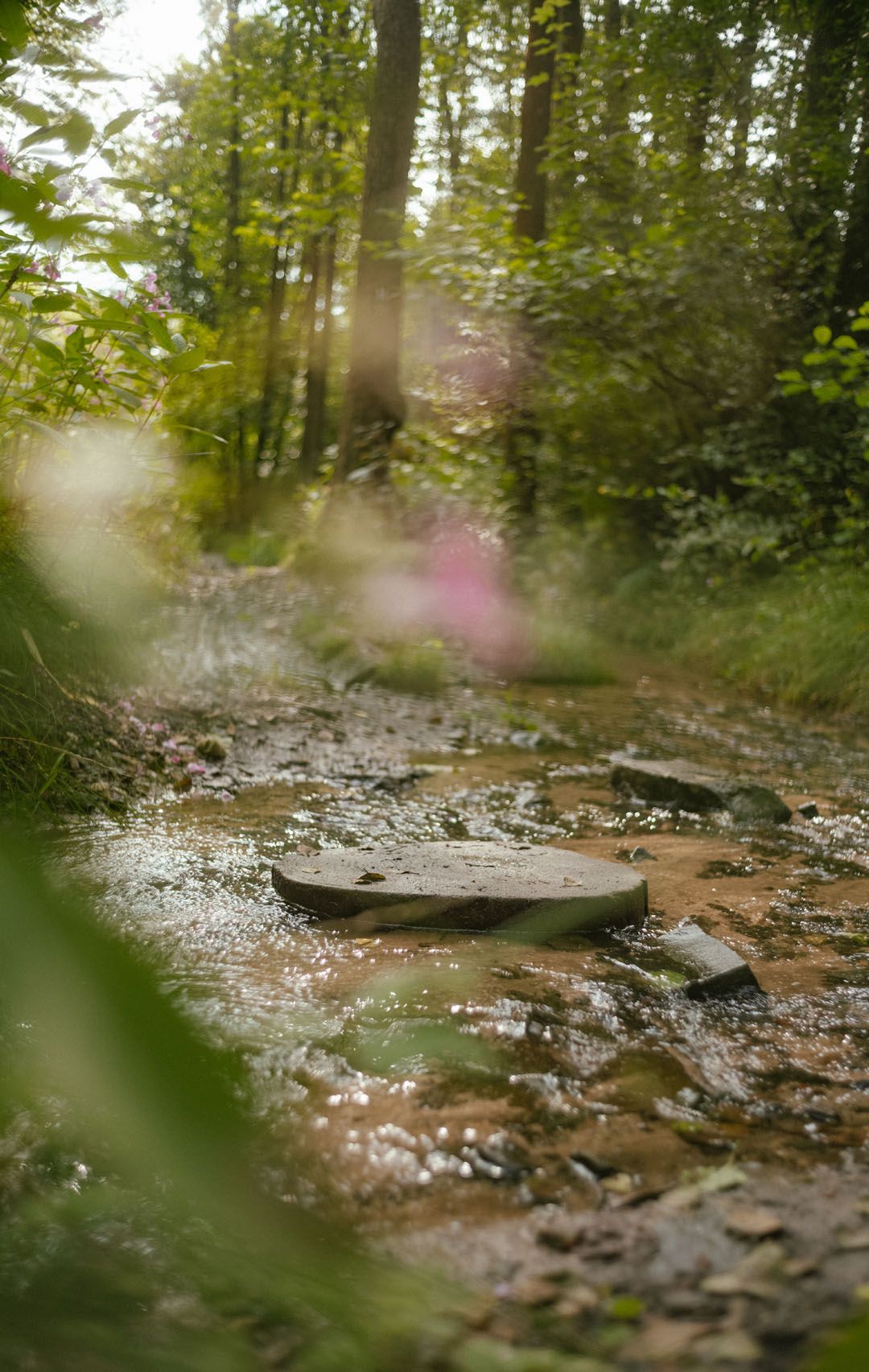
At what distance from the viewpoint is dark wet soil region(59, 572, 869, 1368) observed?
1.31m

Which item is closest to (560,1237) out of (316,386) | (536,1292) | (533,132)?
(536,1292)

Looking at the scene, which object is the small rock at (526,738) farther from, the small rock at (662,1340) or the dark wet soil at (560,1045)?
the small rock at (662,1340)

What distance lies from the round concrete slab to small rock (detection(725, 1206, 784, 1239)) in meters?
1.16

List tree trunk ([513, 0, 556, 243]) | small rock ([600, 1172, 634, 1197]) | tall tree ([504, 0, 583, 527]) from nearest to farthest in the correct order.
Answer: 1. small rock ([600, 1172, 634, 1197])
2. tall tree ([504, 0, 583, 527])
3. tree trunk ([513, 0, 556, 243])

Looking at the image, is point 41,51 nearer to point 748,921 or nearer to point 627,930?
point 627,930

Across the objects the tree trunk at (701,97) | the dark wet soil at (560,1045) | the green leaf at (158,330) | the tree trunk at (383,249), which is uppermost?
the tree trunk at (701,97)

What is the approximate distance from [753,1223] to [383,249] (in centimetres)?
904

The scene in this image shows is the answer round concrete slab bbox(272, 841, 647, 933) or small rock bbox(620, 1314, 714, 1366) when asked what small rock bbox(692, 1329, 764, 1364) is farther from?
round concrete slab bbox(272, 841, 647, 933)

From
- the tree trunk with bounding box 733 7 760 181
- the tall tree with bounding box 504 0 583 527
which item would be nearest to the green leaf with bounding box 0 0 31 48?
the tall tree with bounding box 504 0 583 527

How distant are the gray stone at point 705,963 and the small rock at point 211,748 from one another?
2270mm

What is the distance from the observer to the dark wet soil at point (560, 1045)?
131 cm

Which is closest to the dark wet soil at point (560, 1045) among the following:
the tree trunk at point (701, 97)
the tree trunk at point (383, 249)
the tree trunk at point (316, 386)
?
the tree trunk at point (383, 249)

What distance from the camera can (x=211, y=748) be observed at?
426cm

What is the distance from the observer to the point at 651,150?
952cm
